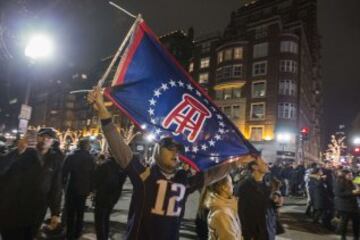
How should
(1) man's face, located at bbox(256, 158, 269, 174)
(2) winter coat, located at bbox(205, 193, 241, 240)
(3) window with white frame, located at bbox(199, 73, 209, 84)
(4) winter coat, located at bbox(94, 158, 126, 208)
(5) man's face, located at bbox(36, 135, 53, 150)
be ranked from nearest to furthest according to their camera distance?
1. (2) winter coat, located at bbox(205, 193, 241, 240)
2. (5) man's face, located at bbox(36, 135, 53, 150)
3. (1) man's face, located at bbox(256, 158, 269, 174)
4. (4) winter coat, located at bbox(94, 158, 126, 208)
5. (3) window with white frame, located at bbox(199, 73, 209, 84)

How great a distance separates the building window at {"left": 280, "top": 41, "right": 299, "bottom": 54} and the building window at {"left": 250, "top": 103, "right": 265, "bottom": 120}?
7.48m

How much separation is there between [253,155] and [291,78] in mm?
45349

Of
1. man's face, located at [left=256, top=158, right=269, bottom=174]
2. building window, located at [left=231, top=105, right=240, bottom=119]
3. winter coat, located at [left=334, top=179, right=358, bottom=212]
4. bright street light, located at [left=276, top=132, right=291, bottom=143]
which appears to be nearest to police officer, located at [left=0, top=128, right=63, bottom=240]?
man's face, located at [left=256, top=158, right=269, bottom=174]

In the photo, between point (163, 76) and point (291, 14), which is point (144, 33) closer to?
point (163, 76)

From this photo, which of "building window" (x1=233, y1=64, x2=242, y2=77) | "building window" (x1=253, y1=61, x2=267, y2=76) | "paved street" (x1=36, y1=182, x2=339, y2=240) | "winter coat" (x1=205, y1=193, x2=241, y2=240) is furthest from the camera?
"building window" (x1=233, y1=64, x2=242, y2=77)

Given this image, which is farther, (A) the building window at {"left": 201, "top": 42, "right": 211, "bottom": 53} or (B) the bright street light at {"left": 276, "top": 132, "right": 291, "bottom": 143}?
(A) the building window at {"left": 201, "top": 42, "right": 211, "bottom": 53}

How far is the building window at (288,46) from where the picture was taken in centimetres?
4762

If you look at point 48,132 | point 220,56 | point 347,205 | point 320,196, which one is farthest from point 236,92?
point 48,132

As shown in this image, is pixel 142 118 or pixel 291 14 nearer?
pixel 142 118

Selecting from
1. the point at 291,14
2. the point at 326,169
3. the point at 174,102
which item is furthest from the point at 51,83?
the point at 174,102

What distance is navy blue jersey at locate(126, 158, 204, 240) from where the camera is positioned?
3078mm

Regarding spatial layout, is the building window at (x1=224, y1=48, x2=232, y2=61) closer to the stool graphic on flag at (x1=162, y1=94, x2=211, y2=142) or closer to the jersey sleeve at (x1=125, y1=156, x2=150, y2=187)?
the stool graphic on flag at (x1=162, y1=94, x2=211, y2=142)

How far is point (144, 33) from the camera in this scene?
438 centimetres

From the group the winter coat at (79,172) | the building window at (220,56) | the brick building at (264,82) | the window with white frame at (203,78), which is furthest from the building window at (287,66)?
the winter coat at (79,172)
